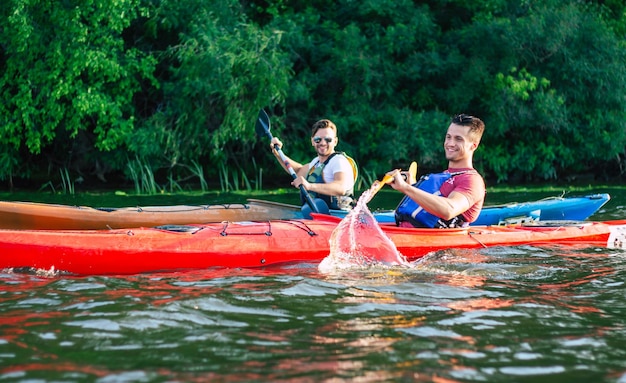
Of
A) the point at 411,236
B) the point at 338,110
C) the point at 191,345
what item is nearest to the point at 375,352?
the point at 191,345

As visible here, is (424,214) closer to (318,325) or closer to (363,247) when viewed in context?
(363,247)

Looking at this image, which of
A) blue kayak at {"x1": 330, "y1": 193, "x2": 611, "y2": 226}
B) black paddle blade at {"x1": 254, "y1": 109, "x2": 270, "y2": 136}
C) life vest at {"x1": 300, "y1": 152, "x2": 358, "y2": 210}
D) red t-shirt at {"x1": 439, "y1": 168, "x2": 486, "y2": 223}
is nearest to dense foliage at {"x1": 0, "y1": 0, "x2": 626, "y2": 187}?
Result: black paddle blade at {"x1": 254, "y1": 109, "x2": 270, "y2": 136}

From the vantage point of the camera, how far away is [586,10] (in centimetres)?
1753

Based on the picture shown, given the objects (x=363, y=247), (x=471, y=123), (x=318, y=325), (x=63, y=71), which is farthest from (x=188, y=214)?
(x=63, y=71)

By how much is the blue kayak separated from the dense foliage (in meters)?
7.40

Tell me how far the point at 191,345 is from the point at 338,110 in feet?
45.4

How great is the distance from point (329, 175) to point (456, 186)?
145 cm

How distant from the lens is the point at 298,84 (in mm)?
15664

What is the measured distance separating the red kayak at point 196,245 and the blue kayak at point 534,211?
110 centimetres

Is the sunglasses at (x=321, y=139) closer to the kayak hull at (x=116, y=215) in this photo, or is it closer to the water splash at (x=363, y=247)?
the kayak hull at (x=116, y=215)

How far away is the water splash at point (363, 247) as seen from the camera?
5.11m

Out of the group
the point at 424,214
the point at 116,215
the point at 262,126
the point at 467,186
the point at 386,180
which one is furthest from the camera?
the point at 262,126

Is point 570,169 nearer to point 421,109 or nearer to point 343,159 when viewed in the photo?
point 421,109

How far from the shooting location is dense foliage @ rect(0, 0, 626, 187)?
14352mm
